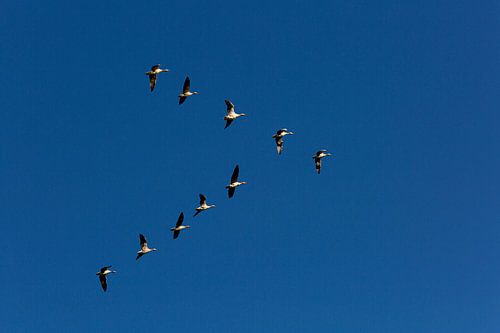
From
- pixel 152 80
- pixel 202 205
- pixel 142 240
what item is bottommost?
pixel 142 240

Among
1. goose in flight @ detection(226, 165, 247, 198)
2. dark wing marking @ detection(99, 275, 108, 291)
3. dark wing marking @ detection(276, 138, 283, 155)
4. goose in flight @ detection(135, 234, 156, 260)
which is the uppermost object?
dark wing marking @ detection(276, 138, 283, 155)

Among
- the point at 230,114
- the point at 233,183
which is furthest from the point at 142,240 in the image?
the point at 230,114

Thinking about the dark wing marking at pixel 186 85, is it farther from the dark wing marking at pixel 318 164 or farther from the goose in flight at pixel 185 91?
the dark wing marking at pixel 318 164

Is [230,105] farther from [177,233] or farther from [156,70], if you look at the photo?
[177,233]

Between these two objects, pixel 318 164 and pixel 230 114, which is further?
pixel 318 164

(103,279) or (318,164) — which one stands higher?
(318,164)

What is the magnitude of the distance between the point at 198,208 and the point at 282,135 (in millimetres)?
9824

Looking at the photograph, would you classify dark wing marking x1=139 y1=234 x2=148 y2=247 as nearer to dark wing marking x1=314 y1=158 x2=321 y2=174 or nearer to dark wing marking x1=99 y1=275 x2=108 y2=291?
dark wing marking x1=99 y1=275 x2=108 y2=291

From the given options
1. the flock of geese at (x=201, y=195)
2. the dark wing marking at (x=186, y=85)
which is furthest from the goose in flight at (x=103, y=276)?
the dark wing marking at (x=186, y=85)

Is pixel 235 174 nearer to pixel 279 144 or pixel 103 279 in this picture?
pixel 279 144

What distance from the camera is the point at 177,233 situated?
75250mm

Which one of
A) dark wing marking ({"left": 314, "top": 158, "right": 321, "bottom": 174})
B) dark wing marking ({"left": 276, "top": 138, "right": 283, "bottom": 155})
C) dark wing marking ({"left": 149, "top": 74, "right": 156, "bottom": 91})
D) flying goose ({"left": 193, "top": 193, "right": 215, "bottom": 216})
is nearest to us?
dark wing marking ({"left": 149, "top": 74, "right": 156, "bottom": 91})

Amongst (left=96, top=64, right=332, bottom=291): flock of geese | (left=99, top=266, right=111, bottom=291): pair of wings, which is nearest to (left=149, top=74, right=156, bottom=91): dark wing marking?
(left=96, top=64, right=332, bottom=291): flock of geese

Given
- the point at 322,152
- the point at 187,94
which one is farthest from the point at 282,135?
the point at 187,94
